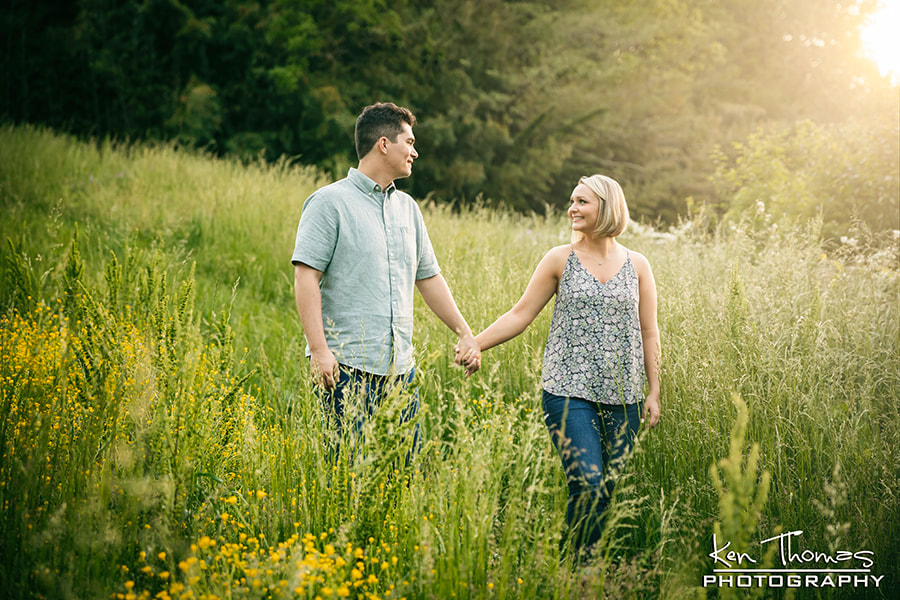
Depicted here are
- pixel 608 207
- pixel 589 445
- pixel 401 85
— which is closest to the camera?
pixel 589 445

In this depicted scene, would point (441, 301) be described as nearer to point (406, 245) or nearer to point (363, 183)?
point (406, 245)

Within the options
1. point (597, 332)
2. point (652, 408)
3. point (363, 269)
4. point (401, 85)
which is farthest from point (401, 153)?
point (401, 85)

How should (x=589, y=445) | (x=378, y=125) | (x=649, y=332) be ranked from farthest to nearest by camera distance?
(x=378, y=125), (x=649, y=332), (x=589, y=445)

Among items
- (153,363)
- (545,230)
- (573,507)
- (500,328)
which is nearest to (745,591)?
(573,507)

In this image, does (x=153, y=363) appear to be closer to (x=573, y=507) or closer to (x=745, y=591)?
(x=573, y=507)

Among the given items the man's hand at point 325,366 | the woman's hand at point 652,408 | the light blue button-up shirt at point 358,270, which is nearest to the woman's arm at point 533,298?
the light blue button-up shirt at point 358,270

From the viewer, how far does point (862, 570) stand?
257 centimetres

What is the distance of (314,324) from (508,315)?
39.4 inches

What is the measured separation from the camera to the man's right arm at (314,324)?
112 inches

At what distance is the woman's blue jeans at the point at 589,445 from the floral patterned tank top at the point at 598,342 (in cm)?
6

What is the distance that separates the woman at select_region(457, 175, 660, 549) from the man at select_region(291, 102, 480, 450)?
19.1 inches

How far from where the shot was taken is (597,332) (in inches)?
117

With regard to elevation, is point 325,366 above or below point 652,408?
above

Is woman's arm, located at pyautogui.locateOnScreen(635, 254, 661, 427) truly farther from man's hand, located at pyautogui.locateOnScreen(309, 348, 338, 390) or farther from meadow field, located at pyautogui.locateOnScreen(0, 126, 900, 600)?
man's hand, located at pyautogui.locateOnScreen(309, 348, 338, 390)
